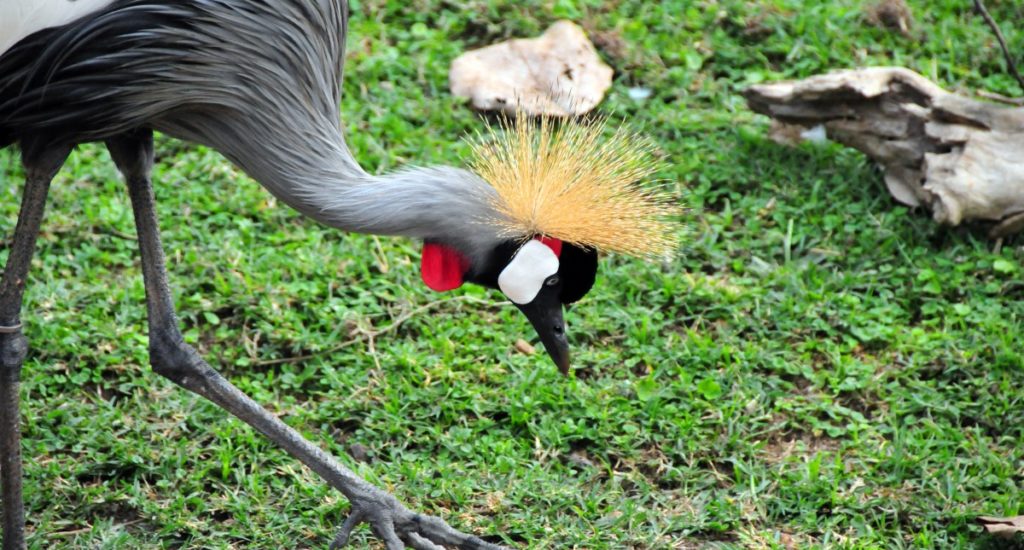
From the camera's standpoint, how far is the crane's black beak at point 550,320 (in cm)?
251

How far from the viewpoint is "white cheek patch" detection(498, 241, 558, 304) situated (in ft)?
7.90

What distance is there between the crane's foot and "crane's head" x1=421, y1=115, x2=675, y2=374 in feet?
1.55

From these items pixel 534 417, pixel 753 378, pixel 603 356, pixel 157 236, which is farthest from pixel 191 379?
pixel 753 378

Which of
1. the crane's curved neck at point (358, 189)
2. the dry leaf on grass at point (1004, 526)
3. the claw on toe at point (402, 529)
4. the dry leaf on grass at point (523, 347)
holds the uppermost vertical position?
the crane's curved neck at point (358, 189)

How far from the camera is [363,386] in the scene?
3188 millimetres

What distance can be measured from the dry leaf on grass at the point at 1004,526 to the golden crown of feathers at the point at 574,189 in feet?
2.97

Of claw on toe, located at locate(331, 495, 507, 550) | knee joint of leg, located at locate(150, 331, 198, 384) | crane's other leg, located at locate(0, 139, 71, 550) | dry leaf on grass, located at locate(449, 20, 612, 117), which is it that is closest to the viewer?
crane's other leg, located at locate(0, 139, 71, 550)

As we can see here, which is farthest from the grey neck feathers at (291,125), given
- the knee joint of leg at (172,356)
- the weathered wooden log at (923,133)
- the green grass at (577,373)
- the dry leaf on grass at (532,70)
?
the weathered wooden log at (923,133)

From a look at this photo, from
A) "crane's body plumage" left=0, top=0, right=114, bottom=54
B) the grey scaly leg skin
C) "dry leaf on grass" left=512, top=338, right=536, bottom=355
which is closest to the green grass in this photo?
"dry leaf on grass" left=512, top=338, right=536, bottom=355

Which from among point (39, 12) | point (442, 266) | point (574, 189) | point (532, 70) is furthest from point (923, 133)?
point (39, 12)

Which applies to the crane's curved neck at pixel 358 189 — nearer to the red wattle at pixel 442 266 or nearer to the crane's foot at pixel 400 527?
the red wattle at pixel 442 266

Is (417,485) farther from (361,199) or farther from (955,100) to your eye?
(955,100)

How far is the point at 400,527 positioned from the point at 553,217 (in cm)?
75

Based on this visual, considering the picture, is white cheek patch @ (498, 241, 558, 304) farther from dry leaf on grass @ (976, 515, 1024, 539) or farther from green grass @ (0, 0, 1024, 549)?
dry leaf on grass @ (976, 515, 1024, 539)
